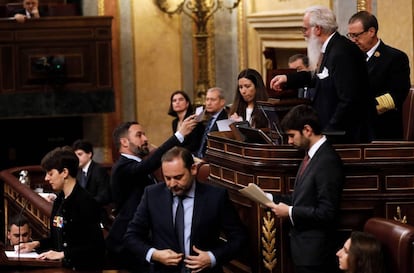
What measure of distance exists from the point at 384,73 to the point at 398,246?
2.29 meters

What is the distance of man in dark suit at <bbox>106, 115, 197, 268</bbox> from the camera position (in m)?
7.27

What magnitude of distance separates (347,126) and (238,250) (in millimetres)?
1039

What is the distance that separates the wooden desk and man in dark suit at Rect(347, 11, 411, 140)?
3.07ft

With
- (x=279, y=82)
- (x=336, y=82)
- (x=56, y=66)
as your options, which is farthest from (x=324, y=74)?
(x=56, y=66)

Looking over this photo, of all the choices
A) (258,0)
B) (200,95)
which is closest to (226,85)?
(200,95)

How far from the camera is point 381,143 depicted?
615 cm

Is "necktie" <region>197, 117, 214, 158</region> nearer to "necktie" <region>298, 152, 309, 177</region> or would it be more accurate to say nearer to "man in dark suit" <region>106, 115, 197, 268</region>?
"man in dark suit" <region>106, 115, 197, 268</region>

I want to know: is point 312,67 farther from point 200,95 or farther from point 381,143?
point 200,95

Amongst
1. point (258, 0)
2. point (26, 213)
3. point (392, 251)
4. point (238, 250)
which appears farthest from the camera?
point (258, 0)

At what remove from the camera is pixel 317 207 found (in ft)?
19.1

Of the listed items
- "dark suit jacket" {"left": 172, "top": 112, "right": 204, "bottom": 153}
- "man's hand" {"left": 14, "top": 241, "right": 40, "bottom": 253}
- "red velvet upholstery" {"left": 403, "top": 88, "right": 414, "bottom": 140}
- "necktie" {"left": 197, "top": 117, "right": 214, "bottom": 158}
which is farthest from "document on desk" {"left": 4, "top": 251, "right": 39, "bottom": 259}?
"red velvet upholstery" {"left": 403, "top": 88, "right": 414, "bottom": 140}

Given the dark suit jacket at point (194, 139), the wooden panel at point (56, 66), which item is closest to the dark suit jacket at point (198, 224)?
the dark suit jacket at point (194, 139)

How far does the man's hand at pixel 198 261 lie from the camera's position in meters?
5.83

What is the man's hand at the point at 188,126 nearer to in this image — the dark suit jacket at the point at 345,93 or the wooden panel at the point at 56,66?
the dark suit jacket at the point at 345,93
